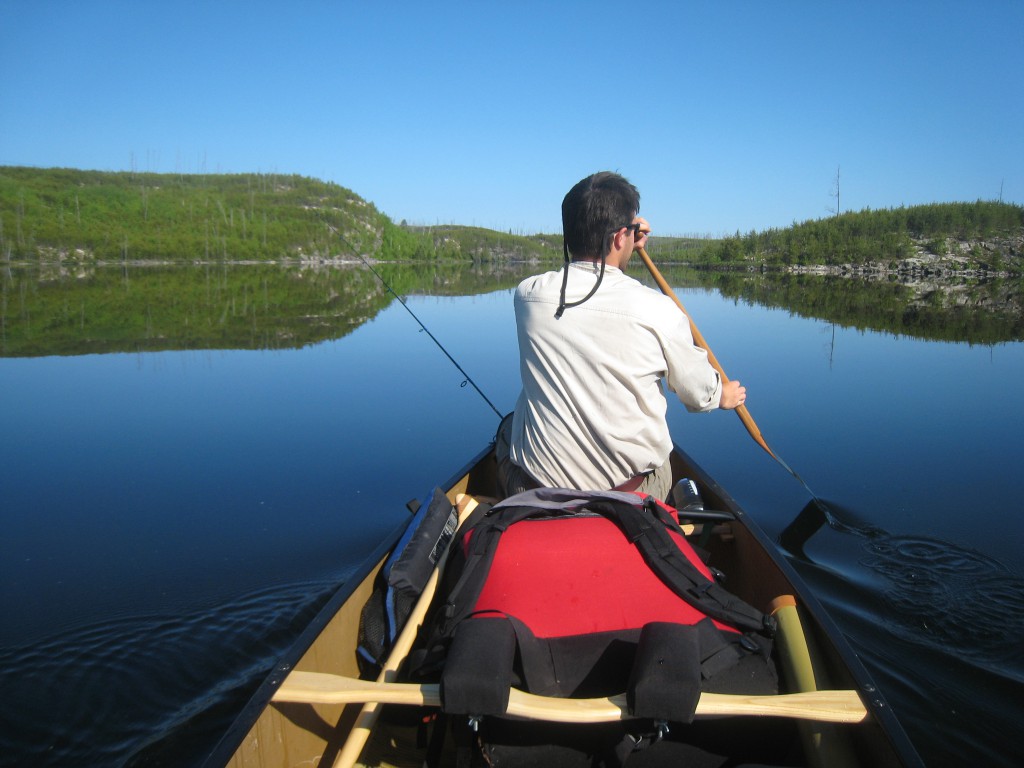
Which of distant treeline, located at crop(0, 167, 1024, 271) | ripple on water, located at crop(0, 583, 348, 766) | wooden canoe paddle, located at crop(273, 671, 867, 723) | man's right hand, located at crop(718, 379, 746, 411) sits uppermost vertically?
distant treeline, located at crop(0, 167, 1024, 271)

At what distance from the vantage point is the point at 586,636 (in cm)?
197

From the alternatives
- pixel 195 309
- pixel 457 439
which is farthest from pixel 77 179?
pixel 457 439

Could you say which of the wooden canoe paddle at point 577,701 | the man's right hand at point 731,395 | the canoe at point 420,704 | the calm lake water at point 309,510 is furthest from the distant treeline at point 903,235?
the wooden canoe paddle at point 577,701

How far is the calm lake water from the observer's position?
3.29m

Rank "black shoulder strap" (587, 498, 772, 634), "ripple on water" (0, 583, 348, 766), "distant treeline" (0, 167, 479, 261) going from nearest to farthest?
"black shoulder strap" (587, 498, 772, 634) < "ripple on water" (0, 583, 348, 766) < "distant treeline" (0, 167, 479, 261)

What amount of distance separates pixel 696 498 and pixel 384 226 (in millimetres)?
111113

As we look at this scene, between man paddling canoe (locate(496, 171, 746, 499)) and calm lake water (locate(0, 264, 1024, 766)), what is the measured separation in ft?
5.91

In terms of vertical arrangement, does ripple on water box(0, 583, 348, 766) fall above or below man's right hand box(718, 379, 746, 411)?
below

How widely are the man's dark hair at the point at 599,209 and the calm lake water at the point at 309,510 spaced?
2.52m

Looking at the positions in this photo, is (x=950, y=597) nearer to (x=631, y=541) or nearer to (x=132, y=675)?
(x=631, y=541)

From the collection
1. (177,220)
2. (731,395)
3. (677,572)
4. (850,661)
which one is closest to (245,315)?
(731,395)

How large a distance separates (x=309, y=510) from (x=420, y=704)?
4060 millimetres

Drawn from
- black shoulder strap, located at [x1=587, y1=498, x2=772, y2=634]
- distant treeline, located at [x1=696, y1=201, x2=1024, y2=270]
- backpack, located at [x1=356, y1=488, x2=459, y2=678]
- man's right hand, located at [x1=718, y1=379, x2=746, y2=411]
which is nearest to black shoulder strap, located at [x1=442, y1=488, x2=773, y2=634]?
black shoulder strap, located at [x1=587, y1=498, x2=772, y2=634]

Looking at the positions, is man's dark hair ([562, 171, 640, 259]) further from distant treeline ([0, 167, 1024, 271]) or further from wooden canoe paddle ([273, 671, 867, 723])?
distant treeline ([0, 167, 1024, 271])
